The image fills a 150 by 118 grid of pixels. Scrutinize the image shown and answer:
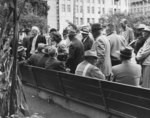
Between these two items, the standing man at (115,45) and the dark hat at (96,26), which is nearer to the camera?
the dark hat at (96,26)

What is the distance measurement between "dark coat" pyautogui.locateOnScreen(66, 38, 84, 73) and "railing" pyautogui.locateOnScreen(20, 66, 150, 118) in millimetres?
563

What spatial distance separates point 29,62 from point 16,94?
169 inches

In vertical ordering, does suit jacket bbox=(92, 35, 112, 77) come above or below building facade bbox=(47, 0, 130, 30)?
below

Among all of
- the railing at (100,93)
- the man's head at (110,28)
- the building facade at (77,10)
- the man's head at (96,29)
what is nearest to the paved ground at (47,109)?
the railing at (100,93)

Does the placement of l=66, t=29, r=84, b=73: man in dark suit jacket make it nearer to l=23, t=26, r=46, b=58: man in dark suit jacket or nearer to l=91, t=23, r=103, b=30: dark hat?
l=91, t=23, r=103, b=30: dark hat

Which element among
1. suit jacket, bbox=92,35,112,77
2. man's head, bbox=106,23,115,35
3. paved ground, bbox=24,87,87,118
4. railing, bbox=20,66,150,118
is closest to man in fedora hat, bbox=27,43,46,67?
railing, bbox=20,66,150,118

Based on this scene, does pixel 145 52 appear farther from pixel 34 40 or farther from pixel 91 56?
pixel 34 40

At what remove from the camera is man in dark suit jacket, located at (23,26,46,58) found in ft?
33.7

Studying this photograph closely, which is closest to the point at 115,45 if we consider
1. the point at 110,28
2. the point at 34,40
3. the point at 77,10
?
the point at 110,28

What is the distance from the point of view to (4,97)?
203 inches

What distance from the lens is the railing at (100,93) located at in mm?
5000

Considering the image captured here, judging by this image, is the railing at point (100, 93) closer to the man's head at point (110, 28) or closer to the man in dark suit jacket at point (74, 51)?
the man in dark suit jacket at point (74, 51)

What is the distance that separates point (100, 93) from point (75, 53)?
2.02 meters

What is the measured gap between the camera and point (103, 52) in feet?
23.7
